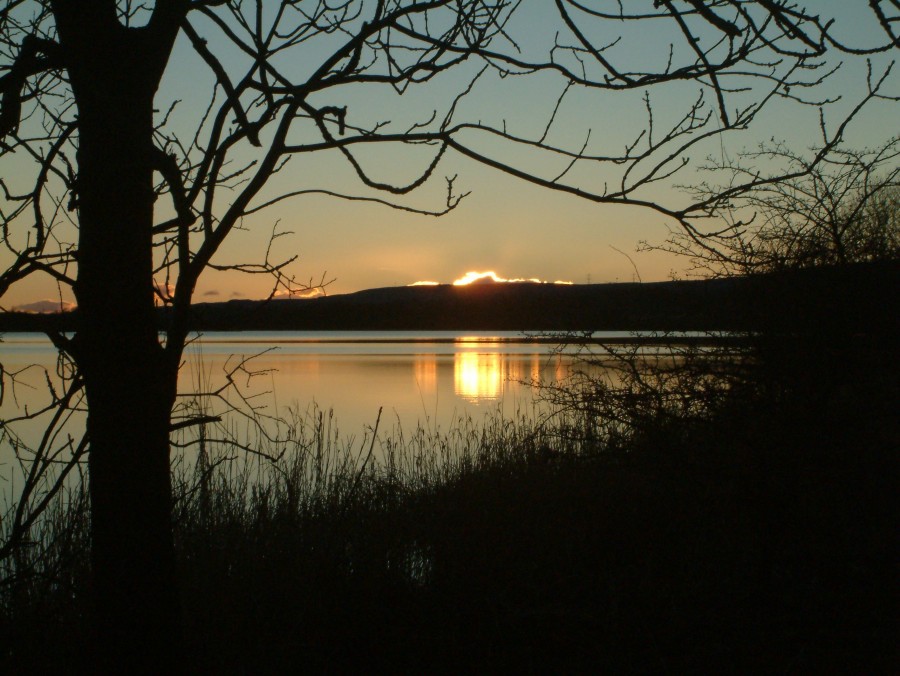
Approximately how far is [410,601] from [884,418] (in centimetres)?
295

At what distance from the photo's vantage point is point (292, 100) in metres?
2.48

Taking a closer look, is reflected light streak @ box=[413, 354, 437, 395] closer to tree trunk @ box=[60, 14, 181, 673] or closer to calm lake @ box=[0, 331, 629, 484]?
calm lake @ box=[0, 331, 629, 484]

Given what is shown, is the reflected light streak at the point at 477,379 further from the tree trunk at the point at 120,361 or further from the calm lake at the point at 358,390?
the tree trunk at the point at 120,361

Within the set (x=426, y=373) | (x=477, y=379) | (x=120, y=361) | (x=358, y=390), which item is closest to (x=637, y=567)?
(x=120, y=361)

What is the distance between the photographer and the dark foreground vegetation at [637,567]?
3857 mm

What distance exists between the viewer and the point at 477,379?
25.5 metres

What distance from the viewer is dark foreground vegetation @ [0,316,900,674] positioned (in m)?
3.86

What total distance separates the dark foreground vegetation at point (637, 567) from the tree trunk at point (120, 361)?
0.99 m

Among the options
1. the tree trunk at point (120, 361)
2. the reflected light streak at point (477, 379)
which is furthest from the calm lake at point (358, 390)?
the tree trunk at point (120, 361)

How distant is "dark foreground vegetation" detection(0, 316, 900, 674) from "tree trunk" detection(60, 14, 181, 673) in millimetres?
986

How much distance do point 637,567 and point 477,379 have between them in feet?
67.2

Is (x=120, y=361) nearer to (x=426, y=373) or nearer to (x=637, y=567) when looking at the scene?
(x=637, y=567)

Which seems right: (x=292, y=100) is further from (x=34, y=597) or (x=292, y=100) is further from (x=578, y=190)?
(x=34, y=597)

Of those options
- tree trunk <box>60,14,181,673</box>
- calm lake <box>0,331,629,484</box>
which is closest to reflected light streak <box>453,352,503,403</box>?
calm lake <box>0,331,629,484</box>
